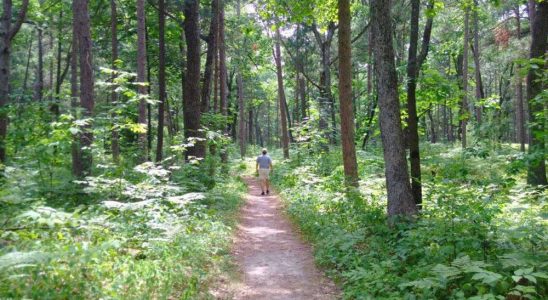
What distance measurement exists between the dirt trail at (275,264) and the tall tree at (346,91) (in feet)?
8.02

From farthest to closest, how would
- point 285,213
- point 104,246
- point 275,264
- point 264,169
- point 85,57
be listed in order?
point 264,169 < point 285,213 < point 85,57 < point 275,264 < point 104,246

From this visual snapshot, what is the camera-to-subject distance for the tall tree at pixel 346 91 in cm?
1101

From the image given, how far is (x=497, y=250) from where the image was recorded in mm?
5480

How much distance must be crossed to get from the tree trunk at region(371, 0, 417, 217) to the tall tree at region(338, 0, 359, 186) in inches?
140

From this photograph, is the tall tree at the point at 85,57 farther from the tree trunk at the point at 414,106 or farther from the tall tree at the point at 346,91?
the tree trunk at the point at 414,106

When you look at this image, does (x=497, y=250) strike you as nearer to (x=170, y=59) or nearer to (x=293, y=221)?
(x=293, y=221)

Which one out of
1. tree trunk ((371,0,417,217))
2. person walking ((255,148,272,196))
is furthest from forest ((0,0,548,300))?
person walking ((255,148,272,196))

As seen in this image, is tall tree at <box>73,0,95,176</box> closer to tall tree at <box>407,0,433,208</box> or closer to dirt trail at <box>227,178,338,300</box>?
dirt trail at <box>227,178,338,300</box>

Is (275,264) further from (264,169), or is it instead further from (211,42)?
(211,42)

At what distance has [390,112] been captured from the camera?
7.45 meters

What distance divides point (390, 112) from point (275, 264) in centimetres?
354

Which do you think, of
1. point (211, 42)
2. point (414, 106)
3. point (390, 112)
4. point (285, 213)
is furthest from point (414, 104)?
point (211, 42)

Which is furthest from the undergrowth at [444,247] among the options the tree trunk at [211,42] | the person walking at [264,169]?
the tree trunk at [211,42]

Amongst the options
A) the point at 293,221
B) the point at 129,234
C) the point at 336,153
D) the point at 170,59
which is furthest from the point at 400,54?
the point at 129,234
